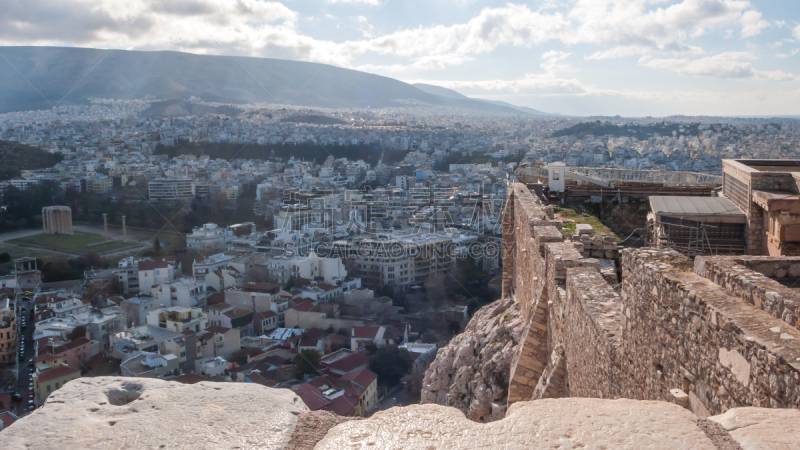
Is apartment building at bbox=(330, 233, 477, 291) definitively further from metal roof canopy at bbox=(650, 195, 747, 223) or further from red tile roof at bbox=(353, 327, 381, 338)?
metal roof canopy at bbox=(650, 195, 747, 223)

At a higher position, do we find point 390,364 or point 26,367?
point 390,364

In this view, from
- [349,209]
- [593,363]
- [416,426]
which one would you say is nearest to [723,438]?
[416,426]

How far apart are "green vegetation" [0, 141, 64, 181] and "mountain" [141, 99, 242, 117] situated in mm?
18056

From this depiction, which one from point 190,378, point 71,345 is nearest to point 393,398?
point 190,378

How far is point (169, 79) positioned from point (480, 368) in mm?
59275

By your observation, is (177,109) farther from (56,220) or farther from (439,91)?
(439,91)

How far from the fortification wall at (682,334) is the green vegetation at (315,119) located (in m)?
53.8

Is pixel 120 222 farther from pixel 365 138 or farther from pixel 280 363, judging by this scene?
pixel 365 138

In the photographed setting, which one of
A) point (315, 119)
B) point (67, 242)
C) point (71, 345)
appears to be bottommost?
point (71, 345)

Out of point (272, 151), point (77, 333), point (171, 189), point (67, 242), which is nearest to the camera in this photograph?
point (77, 333)

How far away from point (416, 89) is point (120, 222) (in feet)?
227

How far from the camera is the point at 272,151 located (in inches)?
1625

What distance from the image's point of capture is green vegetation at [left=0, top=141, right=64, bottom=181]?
91.0ft

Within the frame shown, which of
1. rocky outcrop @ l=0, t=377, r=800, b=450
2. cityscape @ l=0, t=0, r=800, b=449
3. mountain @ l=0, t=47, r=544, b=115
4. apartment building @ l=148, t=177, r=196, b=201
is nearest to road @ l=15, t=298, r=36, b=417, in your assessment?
cityscape @ l=0, t=0, r=800, b=449
